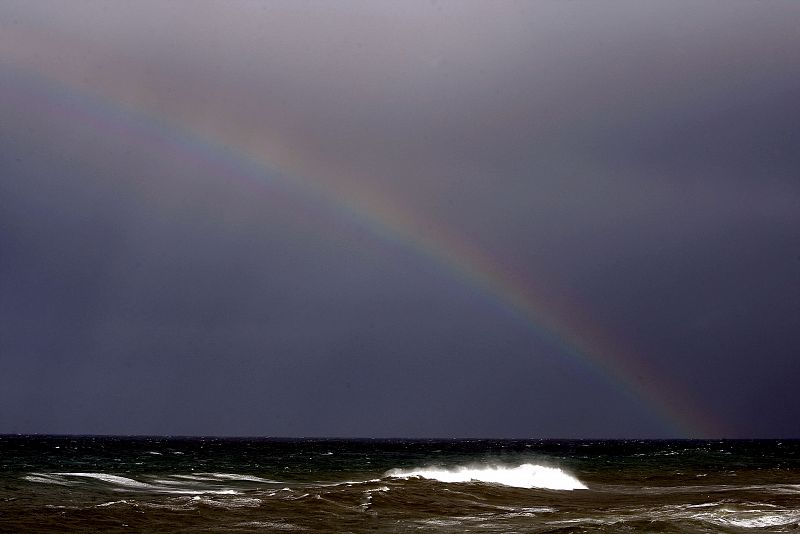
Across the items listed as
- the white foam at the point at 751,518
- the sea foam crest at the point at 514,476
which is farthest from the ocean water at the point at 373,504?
the sea foam crest at the point at 514,476

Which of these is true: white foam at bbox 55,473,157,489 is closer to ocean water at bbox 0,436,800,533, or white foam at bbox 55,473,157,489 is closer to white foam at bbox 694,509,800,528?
ocean water at bbox 0,436,800,533

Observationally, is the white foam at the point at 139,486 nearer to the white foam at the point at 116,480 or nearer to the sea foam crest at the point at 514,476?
the white foam at the point at 116,480

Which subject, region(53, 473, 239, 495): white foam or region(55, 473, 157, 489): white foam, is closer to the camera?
region(53, 473, 239, 495): white foam

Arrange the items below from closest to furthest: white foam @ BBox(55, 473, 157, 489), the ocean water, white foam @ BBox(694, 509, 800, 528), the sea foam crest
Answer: the ocean water < white foam @ BBox(694, 509, 800, 528) < white foam @ BBox(55, 473, 157, 489) < the sea foam crest

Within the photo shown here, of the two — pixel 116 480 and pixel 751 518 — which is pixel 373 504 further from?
pixel 116 480

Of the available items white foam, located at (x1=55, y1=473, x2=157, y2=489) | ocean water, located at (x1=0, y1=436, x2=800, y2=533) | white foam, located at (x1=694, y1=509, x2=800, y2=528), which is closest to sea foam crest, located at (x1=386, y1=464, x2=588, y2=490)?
ocean water, located at (x1=0, y1=436, x2=800, y2=533)

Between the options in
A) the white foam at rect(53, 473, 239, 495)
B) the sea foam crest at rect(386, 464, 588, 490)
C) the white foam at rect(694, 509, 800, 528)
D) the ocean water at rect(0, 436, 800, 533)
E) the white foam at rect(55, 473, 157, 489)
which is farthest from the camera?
the sea foam crest at rect(386, 464, 588, 490)

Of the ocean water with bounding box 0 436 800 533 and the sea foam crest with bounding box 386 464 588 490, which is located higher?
the sea foam crest with bounding box 386 464 588 490

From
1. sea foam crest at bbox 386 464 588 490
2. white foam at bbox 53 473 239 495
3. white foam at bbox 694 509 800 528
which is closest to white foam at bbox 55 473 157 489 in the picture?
white foam at bbox 53 473 239 495

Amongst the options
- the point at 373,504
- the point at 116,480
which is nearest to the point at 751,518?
the point at 373,504

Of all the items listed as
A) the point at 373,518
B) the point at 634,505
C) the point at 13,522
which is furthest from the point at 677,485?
the point at 13,522

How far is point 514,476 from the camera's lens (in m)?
59.5

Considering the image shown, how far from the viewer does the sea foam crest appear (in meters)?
51.6

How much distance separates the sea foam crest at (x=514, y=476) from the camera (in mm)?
51562
